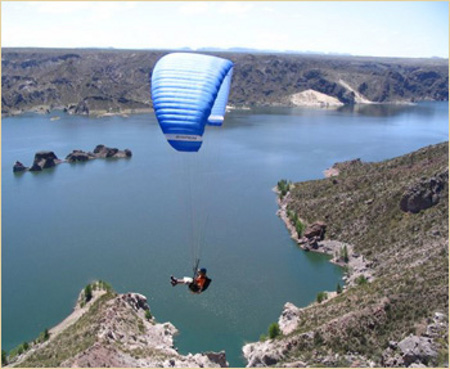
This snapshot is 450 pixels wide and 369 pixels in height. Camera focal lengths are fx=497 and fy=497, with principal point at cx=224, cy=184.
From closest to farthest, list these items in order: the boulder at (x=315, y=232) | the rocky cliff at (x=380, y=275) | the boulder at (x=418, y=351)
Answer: the boulder at (x=418, y=351) → the rocky cliff at (x=380, y=275) → the boulder at (x=315, y=232)

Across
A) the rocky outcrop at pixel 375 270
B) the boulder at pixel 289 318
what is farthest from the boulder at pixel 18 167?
the boulder at pixel 289 318

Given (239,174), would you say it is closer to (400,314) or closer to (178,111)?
(400,314)

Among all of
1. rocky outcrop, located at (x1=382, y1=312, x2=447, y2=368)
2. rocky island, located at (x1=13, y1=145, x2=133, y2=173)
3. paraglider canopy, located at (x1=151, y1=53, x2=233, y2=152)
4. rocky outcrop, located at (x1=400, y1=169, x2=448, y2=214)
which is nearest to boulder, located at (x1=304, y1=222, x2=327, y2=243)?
rocky outcrop, located at (x1=400, y1=169, x2=448, y2=214)

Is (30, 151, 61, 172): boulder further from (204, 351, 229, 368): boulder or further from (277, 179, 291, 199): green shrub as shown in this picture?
(204, 351, 229, 368): boulder

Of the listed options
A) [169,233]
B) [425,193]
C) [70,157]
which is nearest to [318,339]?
[425,193]

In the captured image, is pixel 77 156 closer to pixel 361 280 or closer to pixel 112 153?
pixel 112 153

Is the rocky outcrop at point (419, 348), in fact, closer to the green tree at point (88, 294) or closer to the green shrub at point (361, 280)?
the green shrub at point (361, 280)
